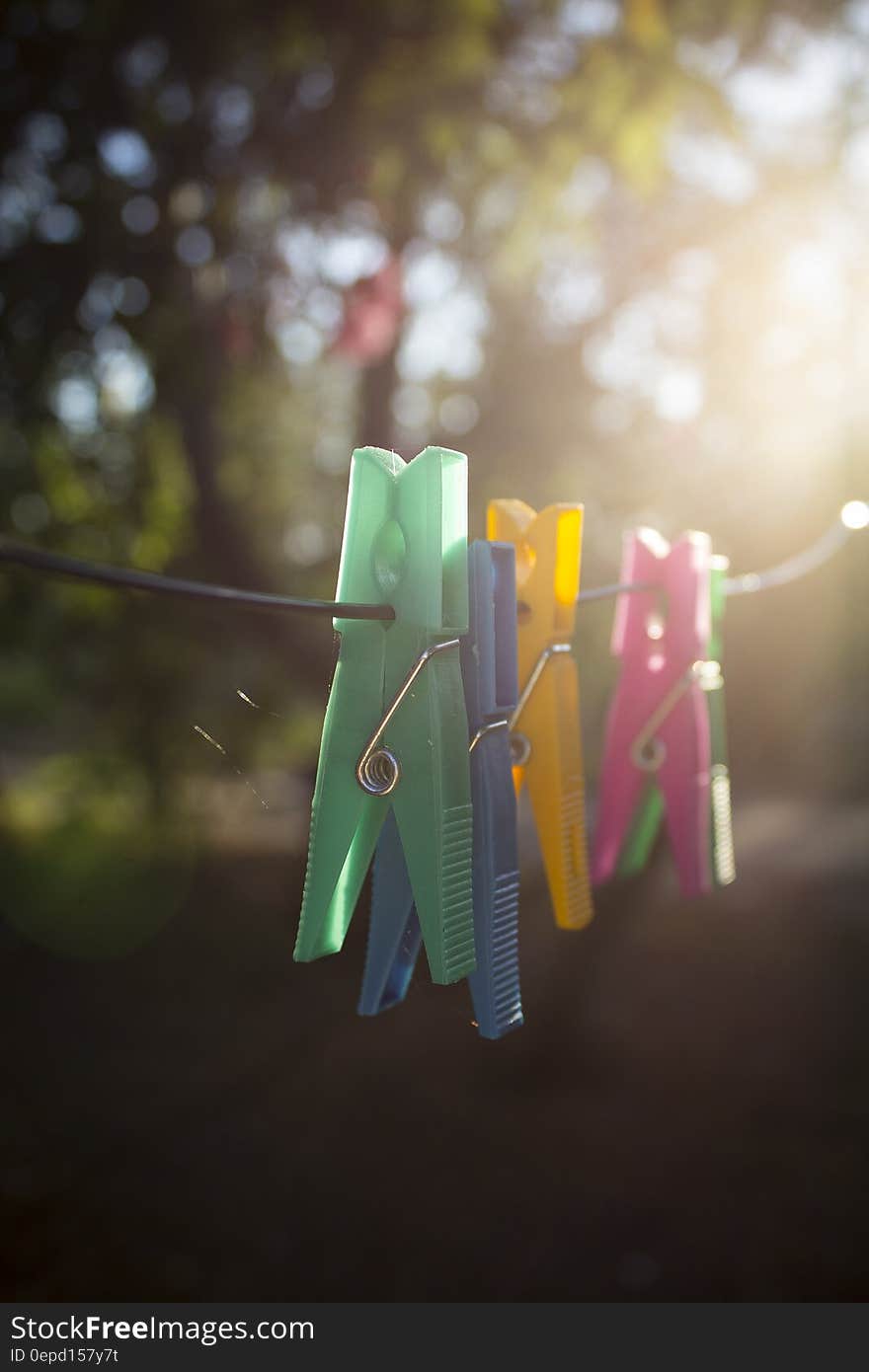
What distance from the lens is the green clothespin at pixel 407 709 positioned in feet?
3.13

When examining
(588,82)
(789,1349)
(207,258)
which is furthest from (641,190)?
(789,1349)

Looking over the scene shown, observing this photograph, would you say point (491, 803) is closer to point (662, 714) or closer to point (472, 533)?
point (662, 714)

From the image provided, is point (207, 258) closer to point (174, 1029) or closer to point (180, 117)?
point (180, 117)

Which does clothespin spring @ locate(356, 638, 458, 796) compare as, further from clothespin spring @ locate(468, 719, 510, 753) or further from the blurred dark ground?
the blurred dark ground

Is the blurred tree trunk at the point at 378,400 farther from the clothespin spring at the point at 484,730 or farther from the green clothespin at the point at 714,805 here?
the clothespin spring at the point at 484,730

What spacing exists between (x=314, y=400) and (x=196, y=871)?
380cm

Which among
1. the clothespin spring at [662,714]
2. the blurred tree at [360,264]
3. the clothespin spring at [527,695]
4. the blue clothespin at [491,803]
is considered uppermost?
the blurred tree at [360,264]

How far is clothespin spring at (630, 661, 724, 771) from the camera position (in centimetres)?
140

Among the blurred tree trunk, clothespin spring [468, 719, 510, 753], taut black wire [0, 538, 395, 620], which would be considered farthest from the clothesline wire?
the blurred tree trunk

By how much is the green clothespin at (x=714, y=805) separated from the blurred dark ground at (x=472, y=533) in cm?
128

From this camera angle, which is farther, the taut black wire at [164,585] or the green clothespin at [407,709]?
the green clothespin at [407,709]

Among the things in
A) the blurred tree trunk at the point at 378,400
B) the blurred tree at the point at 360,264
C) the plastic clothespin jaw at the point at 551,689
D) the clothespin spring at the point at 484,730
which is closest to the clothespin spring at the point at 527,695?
the plastic clothespin jaw at the point at 551,689

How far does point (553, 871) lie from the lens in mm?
1199

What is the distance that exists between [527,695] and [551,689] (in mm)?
27
